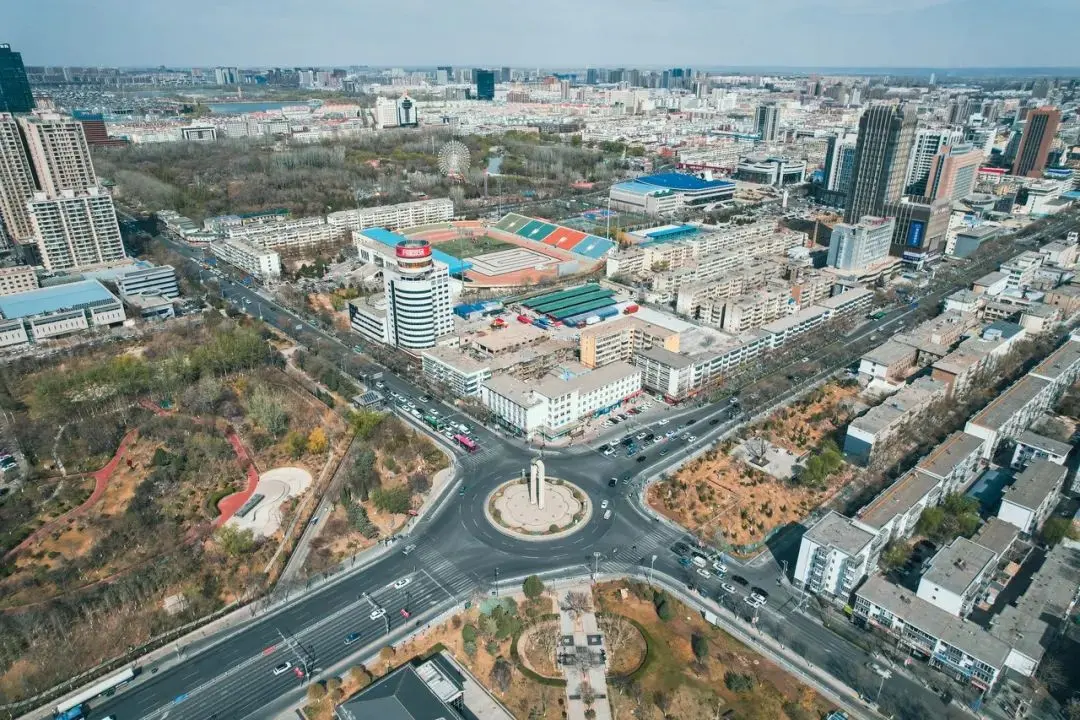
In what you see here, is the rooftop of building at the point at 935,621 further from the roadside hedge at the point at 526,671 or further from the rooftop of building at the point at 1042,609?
the roadside hedge at the point at 526,671

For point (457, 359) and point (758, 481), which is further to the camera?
point (457, 359)

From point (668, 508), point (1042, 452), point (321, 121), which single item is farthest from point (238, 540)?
point (321, 121)

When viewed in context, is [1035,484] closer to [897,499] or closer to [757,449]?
[897,499]

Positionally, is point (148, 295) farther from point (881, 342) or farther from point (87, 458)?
point (881, 342)

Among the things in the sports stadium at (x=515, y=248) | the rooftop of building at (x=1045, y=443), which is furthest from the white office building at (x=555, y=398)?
the sports stadium at (x=515, y=248)

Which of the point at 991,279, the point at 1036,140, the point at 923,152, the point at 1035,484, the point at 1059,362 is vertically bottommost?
the point at 1035,484

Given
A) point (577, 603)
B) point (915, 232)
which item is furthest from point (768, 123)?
point (577, 603)

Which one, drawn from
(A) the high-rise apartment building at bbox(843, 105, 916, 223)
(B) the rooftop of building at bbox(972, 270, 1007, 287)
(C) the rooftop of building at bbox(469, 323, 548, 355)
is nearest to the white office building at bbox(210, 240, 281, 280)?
(C) the rooftop of building at bbox(469, 323, 548, 355)
